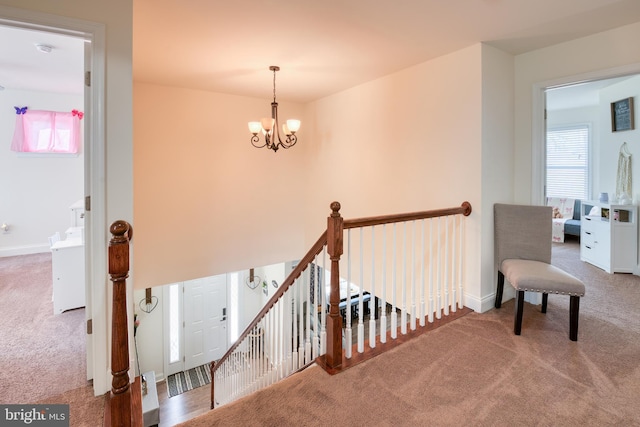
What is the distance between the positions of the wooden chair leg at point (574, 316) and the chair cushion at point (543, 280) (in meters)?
0.07

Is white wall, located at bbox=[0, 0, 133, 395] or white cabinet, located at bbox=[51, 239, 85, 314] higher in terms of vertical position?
white wall, located at bbox=[0, 0, 133, 395]

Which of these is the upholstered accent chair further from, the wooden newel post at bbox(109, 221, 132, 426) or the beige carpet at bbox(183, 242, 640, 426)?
the wooden newel post at bbox(109, 221, 132, 426)

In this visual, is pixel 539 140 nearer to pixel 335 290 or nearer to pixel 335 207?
pixel 335 207

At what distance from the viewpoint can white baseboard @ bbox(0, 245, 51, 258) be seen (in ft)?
14.3

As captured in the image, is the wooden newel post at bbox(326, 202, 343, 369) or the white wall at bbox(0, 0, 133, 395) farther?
the wooden newel post at bbox(326, 202, 343, 369)

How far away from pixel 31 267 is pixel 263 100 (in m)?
3.86

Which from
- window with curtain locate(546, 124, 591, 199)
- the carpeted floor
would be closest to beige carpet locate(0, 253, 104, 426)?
the carpeted floor

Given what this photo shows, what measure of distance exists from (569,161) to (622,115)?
7.84ft

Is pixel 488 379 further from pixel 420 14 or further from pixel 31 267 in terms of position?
pixel 31 267

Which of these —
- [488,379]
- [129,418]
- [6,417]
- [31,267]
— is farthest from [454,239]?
[31,267]

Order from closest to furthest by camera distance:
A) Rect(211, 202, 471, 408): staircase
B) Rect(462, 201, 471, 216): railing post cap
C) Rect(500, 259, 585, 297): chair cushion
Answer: Rect(211, 202, 471, 408): staircase
Rect(500, 259, 585, 297): chair cushion
Rect(462, 201, 471, 216): railing post cap

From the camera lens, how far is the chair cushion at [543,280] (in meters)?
2.28

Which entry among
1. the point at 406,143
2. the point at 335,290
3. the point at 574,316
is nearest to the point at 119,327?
the point at 335,290

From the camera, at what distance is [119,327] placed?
1.23 meters
